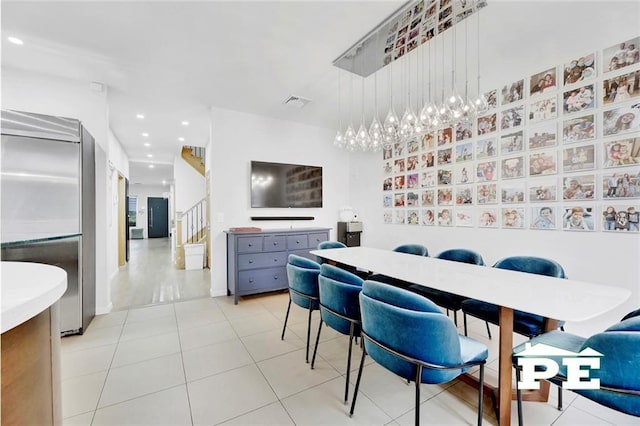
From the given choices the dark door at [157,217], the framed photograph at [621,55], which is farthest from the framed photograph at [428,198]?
the dark door at [157,217]

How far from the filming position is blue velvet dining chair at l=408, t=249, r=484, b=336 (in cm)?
234

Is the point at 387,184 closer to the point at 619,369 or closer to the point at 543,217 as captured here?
the point at 543,217

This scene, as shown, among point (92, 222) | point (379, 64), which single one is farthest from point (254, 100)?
point (92, 222)

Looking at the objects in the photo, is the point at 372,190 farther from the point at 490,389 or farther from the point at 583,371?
the point at 583,371

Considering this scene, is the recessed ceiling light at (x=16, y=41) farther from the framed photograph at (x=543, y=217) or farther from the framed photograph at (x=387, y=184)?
the framed photograph at (x=543, y=217)

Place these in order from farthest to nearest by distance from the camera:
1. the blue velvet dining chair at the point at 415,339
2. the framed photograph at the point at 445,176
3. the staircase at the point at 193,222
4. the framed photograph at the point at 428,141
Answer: the staircase at the point at 193,222
the framed photograph at the point at 428,141
the framed photograph at the point at 445,176
the blue velvet dining chair at the point at 415,339

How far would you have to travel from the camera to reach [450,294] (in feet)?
7.91

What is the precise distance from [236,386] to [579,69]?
4.06 m

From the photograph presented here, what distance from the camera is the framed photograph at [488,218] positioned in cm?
318

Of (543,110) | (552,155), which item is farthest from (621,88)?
(552,155)

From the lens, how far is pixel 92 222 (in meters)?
3.12

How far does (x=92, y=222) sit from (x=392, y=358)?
3.53 m

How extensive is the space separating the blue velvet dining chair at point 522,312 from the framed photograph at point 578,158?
107 cm

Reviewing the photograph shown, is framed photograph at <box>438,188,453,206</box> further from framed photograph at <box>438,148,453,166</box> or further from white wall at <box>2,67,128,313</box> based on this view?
white wall at <box>2,67,128,313</box>
